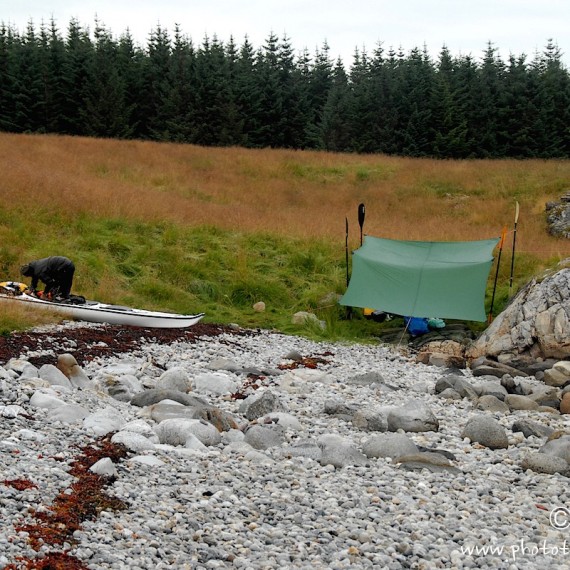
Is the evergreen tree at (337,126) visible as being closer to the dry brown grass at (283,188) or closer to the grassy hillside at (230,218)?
the dry brown grass at (283,188)

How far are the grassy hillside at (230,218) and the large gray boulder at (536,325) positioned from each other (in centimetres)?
199

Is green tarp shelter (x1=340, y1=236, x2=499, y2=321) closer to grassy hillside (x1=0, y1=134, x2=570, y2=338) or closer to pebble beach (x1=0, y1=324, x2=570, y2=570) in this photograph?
grassy hillside (x1=0, y1=134, x2=570, y2=338)

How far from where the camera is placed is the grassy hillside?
17328mm

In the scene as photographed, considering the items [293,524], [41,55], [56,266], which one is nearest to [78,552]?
[293,524]

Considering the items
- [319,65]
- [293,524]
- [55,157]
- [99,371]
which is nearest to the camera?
[293,524]

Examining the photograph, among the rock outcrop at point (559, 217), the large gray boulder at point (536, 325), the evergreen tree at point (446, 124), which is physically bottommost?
the large gray boulder at point (536, 325)

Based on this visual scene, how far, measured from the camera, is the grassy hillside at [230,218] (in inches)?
682

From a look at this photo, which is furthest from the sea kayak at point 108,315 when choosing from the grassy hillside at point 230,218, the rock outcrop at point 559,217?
the rock outcrop at point 559,217

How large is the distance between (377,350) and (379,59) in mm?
61723

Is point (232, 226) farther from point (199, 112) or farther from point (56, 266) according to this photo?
point (199, 112)

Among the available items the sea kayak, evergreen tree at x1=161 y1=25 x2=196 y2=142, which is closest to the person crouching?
the sea kayak

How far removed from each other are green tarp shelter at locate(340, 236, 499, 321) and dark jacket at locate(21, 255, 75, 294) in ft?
20.9

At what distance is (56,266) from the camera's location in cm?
1387

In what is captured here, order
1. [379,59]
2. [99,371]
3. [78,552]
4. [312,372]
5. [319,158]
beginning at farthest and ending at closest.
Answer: [379,59]
[319,158]
[312,372]
[99,371]
[78,552]
